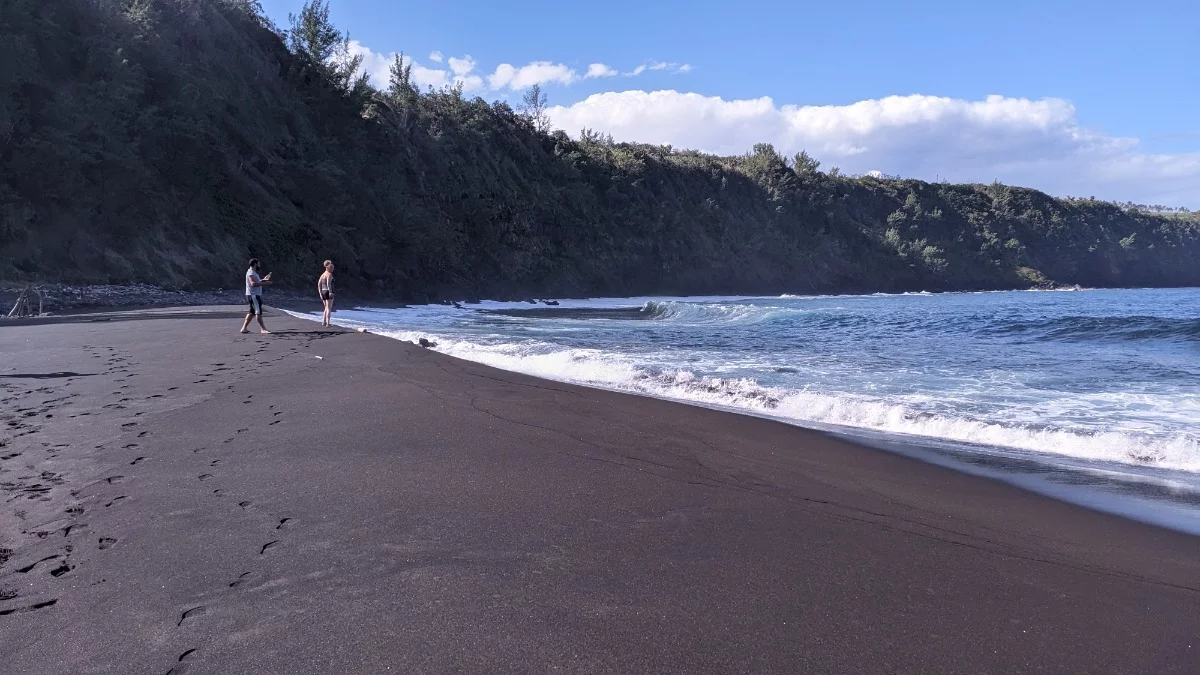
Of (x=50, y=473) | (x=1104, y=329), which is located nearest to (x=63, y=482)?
(x=50, y=473)

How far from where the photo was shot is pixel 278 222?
2795 cm

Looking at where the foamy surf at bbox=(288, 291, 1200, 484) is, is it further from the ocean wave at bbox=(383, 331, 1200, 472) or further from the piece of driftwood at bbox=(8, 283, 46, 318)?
the piece of driftwood at bbox=(8, 283, 46, 318)

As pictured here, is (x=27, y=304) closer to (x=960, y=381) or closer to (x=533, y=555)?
(x=533, y=555)

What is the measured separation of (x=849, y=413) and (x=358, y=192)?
31.0 meters

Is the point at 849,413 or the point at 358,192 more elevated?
the point at 358,192

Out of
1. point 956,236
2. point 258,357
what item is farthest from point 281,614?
point 956,236

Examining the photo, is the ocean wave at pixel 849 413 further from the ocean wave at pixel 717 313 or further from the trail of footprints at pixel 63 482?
the ocean wave at pixel 717 313

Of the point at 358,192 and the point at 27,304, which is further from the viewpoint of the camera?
the point at 358,192

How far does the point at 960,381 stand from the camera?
372 inches

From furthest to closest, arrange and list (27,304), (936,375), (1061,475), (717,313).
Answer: (717,313) < (27,304) < (936,375) < (1061,475)

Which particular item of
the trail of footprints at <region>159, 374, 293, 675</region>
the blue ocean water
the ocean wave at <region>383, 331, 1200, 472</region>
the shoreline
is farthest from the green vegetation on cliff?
the shoreline

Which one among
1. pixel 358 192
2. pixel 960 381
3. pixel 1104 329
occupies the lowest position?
pixel 960 381

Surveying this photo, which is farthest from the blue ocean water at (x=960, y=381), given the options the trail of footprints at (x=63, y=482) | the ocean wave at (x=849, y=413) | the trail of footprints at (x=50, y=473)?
the trail of footprints at (x=50, y=473)

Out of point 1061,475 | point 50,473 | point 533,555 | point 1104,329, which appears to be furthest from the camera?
point 1104,329
